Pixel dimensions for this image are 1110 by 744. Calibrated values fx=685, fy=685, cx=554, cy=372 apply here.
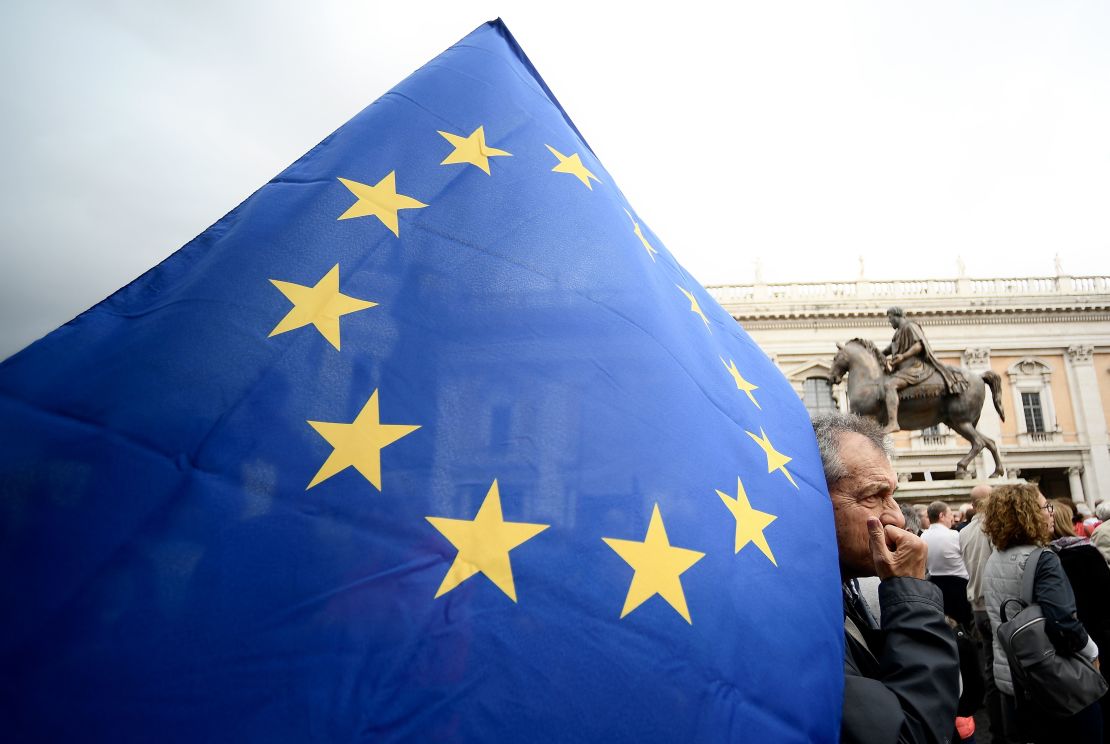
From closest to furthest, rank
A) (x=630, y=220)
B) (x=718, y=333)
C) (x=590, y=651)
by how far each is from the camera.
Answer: (x=590, y=651), (x=630, y=220), (x=718, y=333)

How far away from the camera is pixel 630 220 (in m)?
2.01

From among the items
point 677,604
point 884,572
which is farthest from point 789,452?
point 677,604

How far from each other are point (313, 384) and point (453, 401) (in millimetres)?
261

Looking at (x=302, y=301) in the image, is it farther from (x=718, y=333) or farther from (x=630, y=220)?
(x=718, y=333)

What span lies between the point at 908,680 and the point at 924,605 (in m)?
0.18

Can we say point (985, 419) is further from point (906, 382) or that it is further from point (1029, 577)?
point (1029, 577)

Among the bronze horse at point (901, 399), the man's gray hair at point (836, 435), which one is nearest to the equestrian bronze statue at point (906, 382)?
the bronze horse at point (901, 399)

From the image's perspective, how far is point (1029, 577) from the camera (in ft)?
11.1

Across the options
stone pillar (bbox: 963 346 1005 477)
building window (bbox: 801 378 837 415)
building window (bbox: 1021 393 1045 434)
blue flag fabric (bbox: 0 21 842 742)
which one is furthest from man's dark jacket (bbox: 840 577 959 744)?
building window (bbox: 1021 393 1045 434)

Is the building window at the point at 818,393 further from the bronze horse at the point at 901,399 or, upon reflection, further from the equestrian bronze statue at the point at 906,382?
the equestrian bronze statue at the point at 906,382

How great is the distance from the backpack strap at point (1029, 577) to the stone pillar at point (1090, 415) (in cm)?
3056

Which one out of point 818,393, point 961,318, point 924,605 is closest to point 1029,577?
point 924,605

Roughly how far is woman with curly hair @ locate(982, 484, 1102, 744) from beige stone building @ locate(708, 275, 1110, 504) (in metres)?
25.8

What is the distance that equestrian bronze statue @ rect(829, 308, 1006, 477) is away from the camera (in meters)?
11.8
